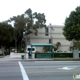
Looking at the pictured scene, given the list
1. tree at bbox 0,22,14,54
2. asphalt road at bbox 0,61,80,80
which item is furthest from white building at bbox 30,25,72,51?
asphalt road at bbox 0,61,80,80

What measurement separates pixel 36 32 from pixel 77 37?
2838cm

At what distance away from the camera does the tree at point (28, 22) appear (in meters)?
62.2

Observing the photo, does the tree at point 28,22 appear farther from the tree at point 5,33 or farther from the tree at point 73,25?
the tree at point 73,25

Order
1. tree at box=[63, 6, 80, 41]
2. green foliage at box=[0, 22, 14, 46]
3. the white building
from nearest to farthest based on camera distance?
1. tree at box=[63, 6, 80, 41]
2. green foliage at box=[0, 22, 14, 46]
3. the white building

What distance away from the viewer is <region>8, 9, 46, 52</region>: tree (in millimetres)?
62184

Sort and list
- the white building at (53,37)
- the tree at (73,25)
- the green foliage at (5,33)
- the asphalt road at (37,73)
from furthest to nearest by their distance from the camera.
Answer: the white building at (53,37) < the green foliage at (5,33) < the tree at (73,25) < the asphalt road at (37,73)

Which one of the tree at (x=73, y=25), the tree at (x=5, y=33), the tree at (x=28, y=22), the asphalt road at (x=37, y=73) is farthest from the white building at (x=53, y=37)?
the asphalt road at (x=37, y=73)

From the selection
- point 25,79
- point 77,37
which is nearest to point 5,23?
point 77,37

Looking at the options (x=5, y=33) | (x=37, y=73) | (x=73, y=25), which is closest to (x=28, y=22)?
(x=5, y=33)

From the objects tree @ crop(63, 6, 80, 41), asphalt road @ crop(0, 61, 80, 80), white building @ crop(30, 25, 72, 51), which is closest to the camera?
asphalt road @ crop(0, 61, 80, 80)

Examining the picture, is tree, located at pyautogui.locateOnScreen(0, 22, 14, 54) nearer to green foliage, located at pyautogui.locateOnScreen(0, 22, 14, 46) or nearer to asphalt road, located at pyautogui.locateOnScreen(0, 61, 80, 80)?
green foliage, located at pyautogui.locateOnScreen(0, 22, 14, 46)

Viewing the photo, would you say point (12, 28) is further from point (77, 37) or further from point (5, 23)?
point (77, 37)

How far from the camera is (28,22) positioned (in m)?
62.9

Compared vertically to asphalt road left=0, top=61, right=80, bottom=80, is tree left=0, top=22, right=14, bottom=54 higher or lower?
higher
